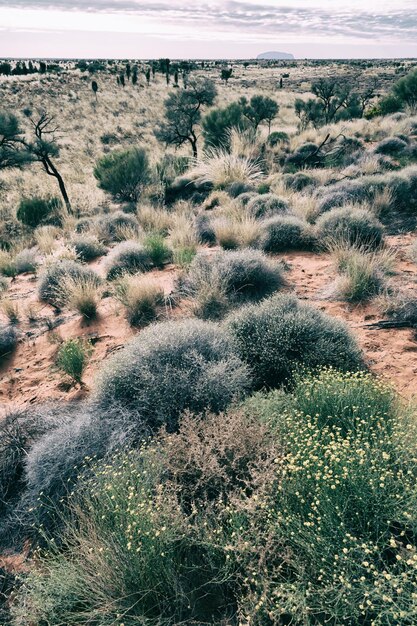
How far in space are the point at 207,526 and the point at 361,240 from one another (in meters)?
6.50

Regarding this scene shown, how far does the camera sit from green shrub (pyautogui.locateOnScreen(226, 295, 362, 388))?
4.34 metres

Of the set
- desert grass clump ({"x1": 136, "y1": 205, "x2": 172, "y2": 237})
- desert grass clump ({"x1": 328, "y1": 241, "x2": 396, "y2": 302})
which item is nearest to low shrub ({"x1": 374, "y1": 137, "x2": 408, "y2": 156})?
desert grass clump ({"x1": 136, "y1": 205, "x2": 172, "y2": 237})

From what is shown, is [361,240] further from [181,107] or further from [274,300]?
[181,107]

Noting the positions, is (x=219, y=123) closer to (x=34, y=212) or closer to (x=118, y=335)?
(x=34, y=212)

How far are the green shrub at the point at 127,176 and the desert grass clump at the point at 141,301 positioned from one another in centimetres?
1004

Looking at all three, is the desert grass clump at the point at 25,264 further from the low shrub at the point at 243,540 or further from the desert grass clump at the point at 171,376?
the low shrub at the point at 243,540

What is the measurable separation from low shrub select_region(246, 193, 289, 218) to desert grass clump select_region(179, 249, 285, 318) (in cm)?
291

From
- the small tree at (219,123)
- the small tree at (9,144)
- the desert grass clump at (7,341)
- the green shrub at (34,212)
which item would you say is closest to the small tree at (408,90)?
the small tree at (219,123)

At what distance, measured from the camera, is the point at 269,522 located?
8.04ft

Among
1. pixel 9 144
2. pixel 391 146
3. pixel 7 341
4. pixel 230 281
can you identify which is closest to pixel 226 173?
pixel 391 146

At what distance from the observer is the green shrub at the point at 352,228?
301 inches

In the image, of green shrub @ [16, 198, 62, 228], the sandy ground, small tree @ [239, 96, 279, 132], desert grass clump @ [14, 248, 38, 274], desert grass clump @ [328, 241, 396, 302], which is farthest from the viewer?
small tree @ [239, 96, 279, 132]

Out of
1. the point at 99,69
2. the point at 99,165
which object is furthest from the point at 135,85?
the point at 99,165

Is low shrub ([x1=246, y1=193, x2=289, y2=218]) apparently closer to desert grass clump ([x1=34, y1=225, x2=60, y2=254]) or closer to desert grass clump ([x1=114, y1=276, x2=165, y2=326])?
desert grass clump ([x1=114, y1=276, x2=165, y2=326])
